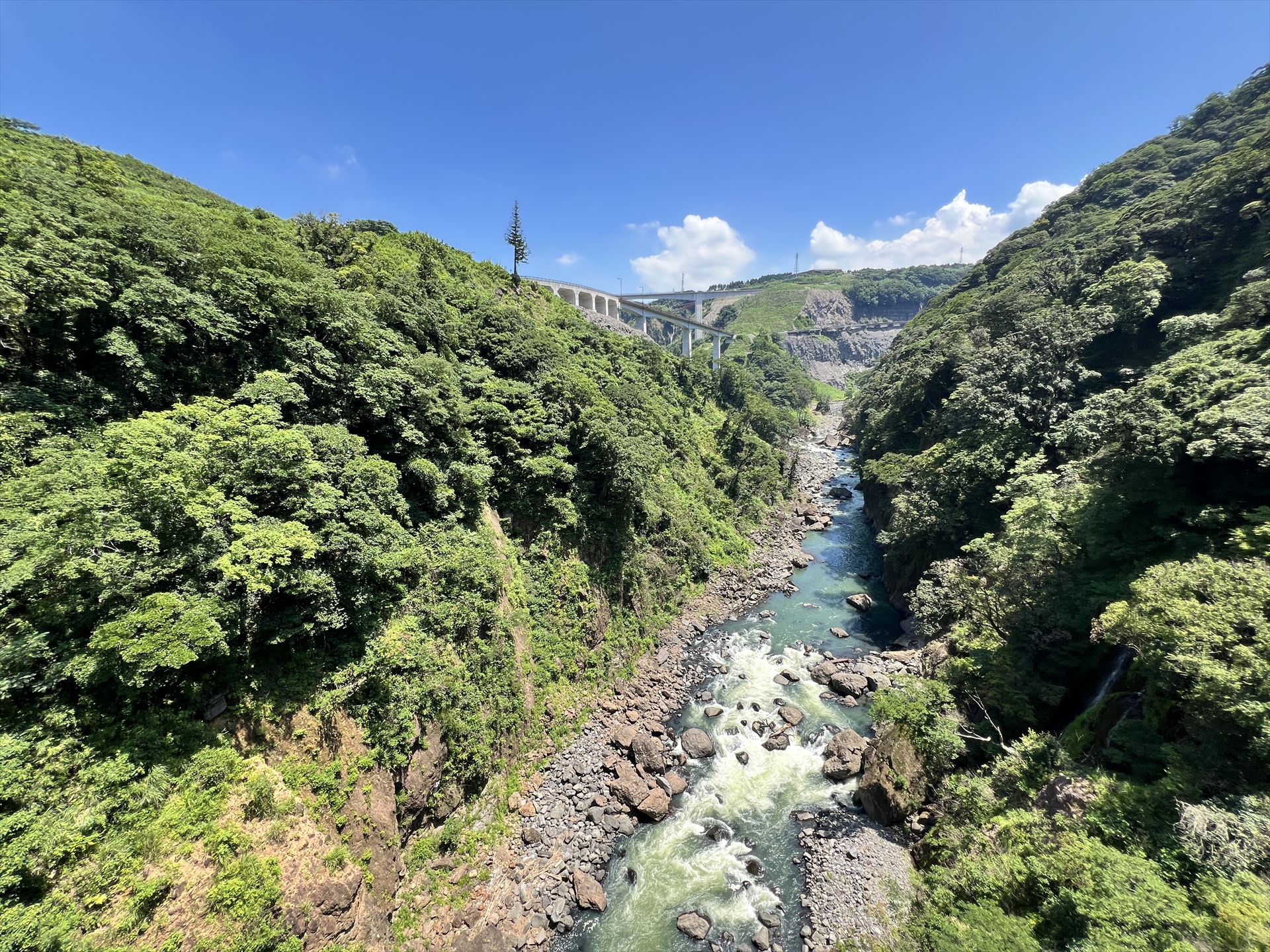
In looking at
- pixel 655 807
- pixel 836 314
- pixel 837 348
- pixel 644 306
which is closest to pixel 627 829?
pixel 655 807

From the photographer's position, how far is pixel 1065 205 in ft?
232

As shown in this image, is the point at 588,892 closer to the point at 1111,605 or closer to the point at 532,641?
the point at 532,641

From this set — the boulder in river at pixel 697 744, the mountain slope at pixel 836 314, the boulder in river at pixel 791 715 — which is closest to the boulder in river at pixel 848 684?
the boulder in river at pixel 791 715

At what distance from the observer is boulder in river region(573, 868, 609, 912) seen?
1480 cm

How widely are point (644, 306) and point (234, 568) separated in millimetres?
93431

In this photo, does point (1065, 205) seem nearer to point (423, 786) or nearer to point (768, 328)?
point (768, 328)

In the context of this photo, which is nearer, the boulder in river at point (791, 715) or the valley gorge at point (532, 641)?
the valley gorge at point (532, 641)

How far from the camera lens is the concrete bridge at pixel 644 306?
74438 millimetres

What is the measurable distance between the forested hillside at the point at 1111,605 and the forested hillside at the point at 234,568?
15750 mm

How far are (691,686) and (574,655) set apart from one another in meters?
7.46

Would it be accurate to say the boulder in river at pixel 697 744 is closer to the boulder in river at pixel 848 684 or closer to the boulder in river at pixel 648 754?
the boulder in river at pixel 648 754

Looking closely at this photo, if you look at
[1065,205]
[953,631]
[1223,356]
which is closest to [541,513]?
[953,631]

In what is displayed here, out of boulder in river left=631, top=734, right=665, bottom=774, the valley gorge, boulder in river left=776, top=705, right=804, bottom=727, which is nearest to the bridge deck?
the valley gorge

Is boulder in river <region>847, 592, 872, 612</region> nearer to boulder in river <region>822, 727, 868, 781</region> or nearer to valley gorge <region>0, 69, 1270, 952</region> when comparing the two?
valley gorge <region>0, 69, 1270, 952</region>
